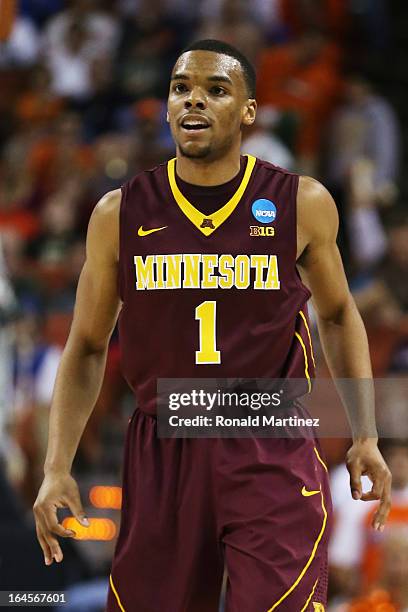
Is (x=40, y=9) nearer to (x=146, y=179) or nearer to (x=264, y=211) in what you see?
(x=146, y=179)

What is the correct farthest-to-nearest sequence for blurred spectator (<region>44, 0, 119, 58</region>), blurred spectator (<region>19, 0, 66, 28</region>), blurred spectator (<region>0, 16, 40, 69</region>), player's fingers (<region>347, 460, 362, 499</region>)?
blurred spectator (<region>19, 0, 66, 28</region>)
blurred spectator (<region>0, 16, 40, 69</region>)
blurred spectator (<region>44, 0, 119, 58</region>)
player's fingers (<region>347, 460, 362, 499</region>)

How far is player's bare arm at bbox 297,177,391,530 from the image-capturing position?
376cm

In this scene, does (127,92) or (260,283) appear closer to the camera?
(260,283)

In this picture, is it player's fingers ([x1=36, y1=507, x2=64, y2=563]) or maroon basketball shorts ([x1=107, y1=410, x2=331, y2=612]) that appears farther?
player's fingers ([x1=36, y1=507, x2=64, y2=563])

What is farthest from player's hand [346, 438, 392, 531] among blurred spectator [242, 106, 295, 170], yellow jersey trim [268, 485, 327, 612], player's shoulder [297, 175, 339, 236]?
blurred spectator [242, 106, 295, 170]

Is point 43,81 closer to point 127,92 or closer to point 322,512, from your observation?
point 127,92

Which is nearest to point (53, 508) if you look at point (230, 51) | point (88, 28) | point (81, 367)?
point (81, 367)

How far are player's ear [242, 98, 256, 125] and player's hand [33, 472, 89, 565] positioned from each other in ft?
3.77

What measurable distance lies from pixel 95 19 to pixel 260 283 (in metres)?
7.78

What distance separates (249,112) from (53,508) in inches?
49.8

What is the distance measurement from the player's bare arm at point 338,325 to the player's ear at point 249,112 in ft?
0.79

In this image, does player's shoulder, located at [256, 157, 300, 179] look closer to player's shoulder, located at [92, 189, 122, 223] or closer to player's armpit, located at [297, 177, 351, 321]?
player's armpit, located at [297, 177, 351, 321]

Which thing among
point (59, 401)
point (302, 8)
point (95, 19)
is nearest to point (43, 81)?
point (95, 19)

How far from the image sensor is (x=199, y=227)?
12.3 ft
